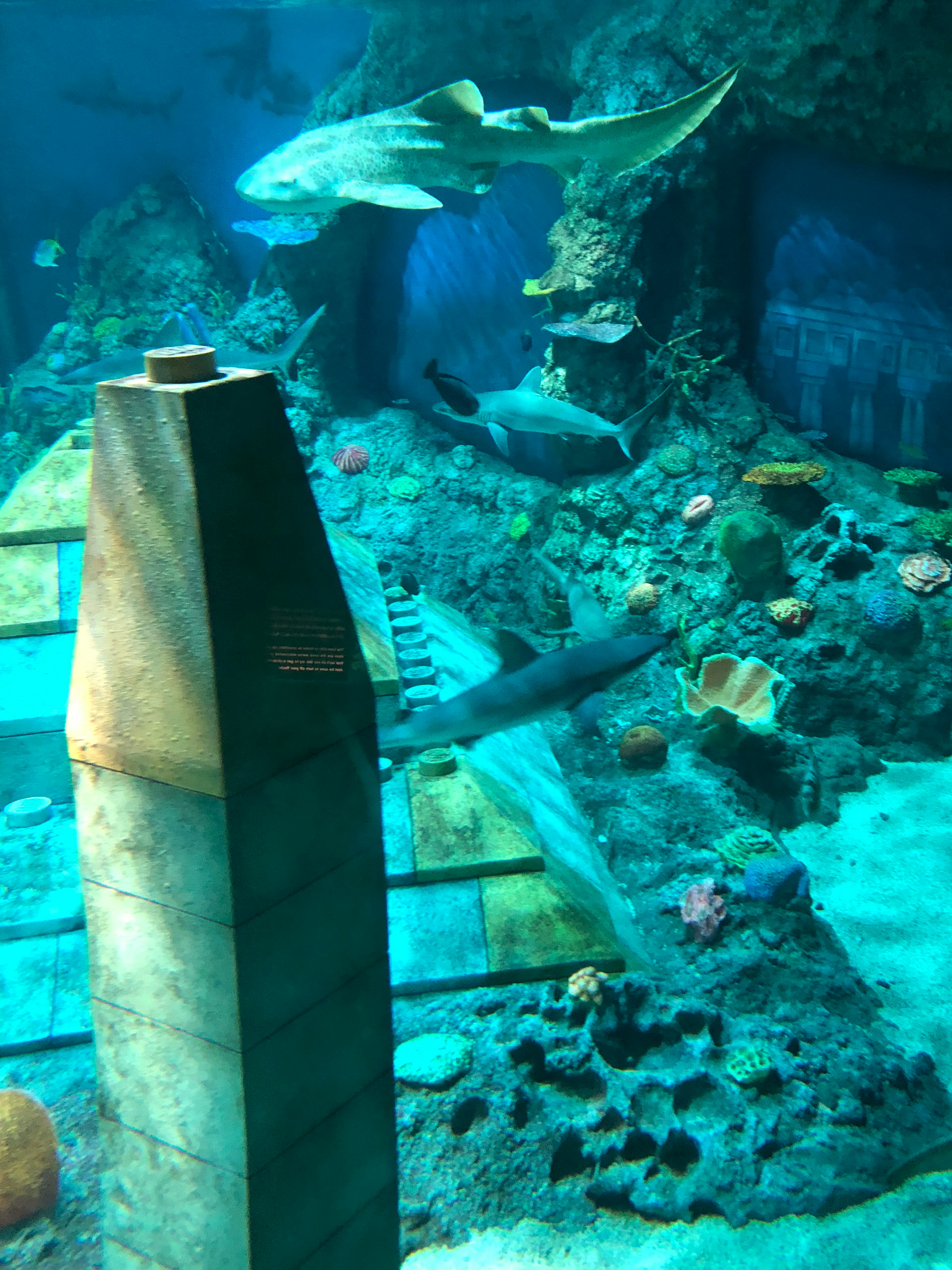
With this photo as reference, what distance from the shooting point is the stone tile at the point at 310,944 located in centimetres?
146

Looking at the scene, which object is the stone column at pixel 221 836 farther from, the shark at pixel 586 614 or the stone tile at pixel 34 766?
the stone tile at pixel 34 766

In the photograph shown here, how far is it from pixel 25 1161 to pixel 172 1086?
1.59 m

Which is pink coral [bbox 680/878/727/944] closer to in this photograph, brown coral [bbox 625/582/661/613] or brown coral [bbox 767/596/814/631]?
brown coral [bbox 767/596/814/631]

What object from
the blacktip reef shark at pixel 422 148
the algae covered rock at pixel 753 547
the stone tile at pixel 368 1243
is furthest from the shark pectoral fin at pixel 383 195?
the algae covered rock at pixel 753 547

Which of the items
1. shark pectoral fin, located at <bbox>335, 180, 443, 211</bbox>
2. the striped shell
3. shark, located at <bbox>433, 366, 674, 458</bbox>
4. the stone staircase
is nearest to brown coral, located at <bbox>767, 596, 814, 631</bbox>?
shark, located at <bbox>433, 366, 674, 458</bbox>

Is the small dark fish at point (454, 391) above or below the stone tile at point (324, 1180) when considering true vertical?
above

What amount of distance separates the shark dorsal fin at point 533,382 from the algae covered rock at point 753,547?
218cm

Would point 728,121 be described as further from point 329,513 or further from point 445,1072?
point 445,1072

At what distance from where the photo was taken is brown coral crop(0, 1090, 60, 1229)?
252 cm

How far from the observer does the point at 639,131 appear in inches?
130

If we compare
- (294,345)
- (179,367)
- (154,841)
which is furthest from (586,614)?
(294,345)

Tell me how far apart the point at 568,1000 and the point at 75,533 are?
418 centimetres

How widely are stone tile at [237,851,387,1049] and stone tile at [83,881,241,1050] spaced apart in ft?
0.11

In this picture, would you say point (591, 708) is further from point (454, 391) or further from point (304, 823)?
point (454, 391)
